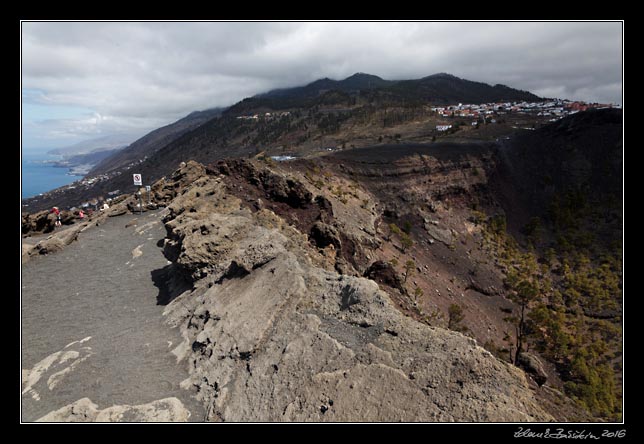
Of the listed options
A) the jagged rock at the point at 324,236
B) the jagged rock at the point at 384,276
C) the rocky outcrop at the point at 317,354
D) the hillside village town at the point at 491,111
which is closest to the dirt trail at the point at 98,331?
the rocky outcrop at the point at 317,354

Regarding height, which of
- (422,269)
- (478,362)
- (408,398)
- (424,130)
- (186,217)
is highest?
(424,130)

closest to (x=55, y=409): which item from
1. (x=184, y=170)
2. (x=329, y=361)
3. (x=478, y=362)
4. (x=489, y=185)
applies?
(x=329, y=361)

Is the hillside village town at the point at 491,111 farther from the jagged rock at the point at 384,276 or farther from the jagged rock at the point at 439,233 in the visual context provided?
the jagged rock at the point at 384,276

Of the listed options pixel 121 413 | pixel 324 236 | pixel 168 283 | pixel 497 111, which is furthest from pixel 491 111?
pixel 121 413

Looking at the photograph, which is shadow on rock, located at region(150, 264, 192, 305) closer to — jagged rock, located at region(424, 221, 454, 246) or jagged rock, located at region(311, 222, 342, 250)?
jagged rock, located at region(311, 222, 342, 250)

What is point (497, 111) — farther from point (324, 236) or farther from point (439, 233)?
point (324, 236)

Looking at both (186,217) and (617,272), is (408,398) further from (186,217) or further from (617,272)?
(617,272)

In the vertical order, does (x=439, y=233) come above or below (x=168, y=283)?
below
